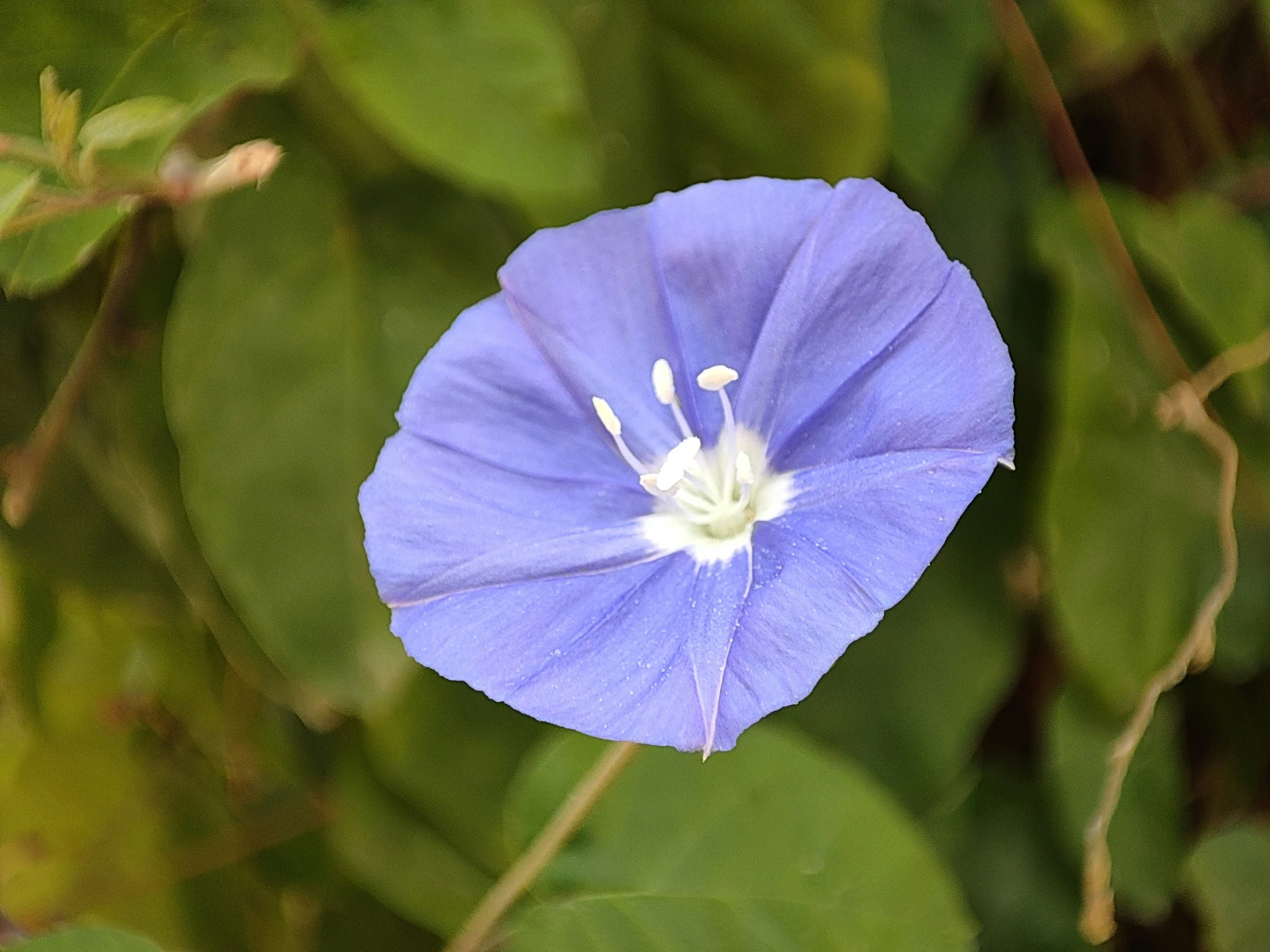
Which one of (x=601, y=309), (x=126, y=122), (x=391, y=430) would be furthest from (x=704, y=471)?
(x=126, y=122)

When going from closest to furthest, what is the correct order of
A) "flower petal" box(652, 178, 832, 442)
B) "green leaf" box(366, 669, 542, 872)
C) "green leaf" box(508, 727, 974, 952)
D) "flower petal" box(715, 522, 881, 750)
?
"flower petal" box(715, 522, 881, 750), "flower petal" box(652, 178, 832, 442), "green leaf" box(508, 727, 974, 952), "green leaf" box(366, 669, 542, 872)

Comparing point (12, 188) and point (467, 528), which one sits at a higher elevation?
point (12, 188)

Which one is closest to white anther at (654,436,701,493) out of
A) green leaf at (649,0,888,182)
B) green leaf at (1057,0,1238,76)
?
green leaf at (649,0,888,182)

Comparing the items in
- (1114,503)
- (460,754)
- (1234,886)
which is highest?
(1114,503)

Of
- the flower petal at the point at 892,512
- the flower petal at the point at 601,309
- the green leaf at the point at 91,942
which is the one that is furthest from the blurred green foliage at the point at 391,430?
the flower petal at the point at 892,512

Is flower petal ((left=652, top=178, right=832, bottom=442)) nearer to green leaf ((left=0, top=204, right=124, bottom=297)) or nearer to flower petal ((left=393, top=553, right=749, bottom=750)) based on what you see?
flower petal ((left=393, top=553, right=749, bottom=750))

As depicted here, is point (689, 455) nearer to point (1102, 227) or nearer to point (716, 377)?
point (716, 377)
